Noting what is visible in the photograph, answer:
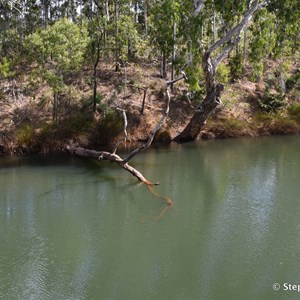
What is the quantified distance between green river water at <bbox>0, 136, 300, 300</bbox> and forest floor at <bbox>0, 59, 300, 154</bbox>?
263 centimetres

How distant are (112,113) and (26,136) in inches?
206

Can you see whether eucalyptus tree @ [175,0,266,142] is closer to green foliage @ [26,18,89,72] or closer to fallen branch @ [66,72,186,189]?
fallen branch @ [66,72,186,189]

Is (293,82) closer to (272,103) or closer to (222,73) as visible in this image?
(272,103)

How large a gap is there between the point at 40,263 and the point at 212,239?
198 inches

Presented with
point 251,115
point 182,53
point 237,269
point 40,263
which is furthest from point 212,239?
point 251,115

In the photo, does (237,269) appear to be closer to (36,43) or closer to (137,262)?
(137,262)

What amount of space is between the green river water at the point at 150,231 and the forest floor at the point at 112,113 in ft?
8.63

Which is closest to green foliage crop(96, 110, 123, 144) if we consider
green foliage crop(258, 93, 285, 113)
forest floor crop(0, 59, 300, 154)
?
forest floor crop(0, 59, 300, 154)

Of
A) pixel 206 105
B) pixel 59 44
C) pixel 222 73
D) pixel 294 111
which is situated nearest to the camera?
pixel 59 44

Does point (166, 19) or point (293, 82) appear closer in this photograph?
point (166, 19)

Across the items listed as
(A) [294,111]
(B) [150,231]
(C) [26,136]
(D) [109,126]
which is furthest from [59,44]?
(A) [294,111]

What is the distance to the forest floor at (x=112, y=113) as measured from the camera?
24812 mm

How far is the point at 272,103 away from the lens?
29875 millimetres

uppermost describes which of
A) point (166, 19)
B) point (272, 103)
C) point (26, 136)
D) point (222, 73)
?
point (166, 19)
